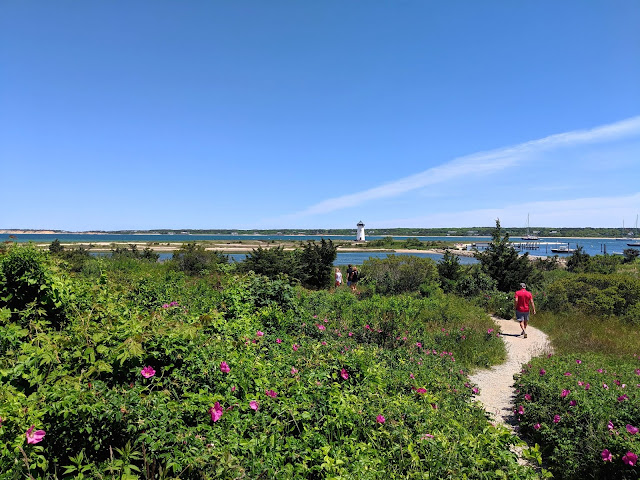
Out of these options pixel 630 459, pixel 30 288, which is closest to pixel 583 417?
pixel 630 459

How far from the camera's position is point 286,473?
266 centimetres

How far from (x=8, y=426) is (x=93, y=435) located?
480 millimetres

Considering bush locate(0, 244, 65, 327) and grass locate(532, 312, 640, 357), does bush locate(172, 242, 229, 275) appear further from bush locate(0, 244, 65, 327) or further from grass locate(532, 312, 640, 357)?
grass locate(532, 312, 640, 357)

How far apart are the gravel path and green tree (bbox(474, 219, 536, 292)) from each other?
5291mm

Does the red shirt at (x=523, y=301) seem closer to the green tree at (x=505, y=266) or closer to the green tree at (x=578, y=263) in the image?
the green tree at (x=505, y=266)

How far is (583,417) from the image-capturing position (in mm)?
4777

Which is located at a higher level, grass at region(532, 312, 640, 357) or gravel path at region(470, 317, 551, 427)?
grass at region(532, 312, 640, 357)

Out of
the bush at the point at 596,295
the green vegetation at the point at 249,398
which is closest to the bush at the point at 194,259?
the green vegetation at the point at 249,398

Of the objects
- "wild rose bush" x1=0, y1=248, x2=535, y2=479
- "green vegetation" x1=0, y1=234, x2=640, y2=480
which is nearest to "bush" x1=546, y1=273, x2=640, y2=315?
"green vegetation" x1=0, y1=234, x2=640, y2=480

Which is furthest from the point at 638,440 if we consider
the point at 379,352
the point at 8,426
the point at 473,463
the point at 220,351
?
the point at 8,426

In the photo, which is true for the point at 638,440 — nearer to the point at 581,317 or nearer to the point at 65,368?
the point at 65,368

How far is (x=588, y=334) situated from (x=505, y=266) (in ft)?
23.8

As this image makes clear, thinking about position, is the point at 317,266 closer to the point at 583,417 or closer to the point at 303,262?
the point at 303,262

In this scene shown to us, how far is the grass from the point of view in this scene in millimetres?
9281
